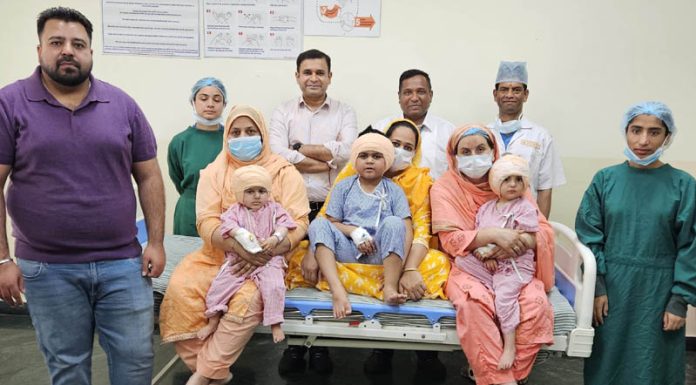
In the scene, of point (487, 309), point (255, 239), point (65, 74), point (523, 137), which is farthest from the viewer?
point (523, 137)

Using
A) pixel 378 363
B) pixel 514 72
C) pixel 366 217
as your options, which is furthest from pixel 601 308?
pixel 514 72

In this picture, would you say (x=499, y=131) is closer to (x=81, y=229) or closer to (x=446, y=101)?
(x=446, y=101)

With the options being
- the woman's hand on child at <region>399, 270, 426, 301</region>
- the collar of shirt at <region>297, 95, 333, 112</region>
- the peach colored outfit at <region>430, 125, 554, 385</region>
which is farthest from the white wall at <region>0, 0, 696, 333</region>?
the woman's hand on child at <region>399, 270, 426, 301</region>

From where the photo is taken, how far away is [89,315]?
86.1 inches

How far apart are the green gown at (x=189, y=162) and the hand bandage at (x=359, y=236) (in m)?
1.17

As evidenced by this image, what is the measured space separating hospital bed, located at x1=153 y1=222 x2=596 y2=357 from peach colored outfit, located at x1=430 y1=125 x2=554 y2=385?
95 mm

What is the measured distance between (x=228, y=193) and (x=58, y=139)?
0.93m

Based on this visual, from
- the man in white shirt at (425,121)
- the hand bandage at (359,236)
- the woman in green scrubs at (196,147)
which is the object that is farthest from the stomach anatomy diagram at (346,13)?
the hand bandage at (359,236)

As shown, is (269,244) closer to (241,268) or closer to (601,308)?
(241,268)

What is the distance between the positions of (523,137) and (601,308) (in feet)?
4.11

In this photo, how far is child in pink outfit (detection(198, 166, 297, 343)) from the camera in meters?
2.45

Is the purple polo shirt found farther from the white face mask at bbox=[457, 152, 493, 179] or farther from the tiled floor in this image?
the white face mask at bbox=[457, 152, 493, 179]

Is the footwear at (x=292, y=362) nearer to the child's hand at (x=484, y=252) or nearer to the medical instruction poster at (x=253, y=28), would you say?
the child's hand at (x=484, y=252)

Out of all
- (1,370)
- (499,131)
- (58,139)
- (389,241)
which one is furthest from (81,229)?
(499,131)
